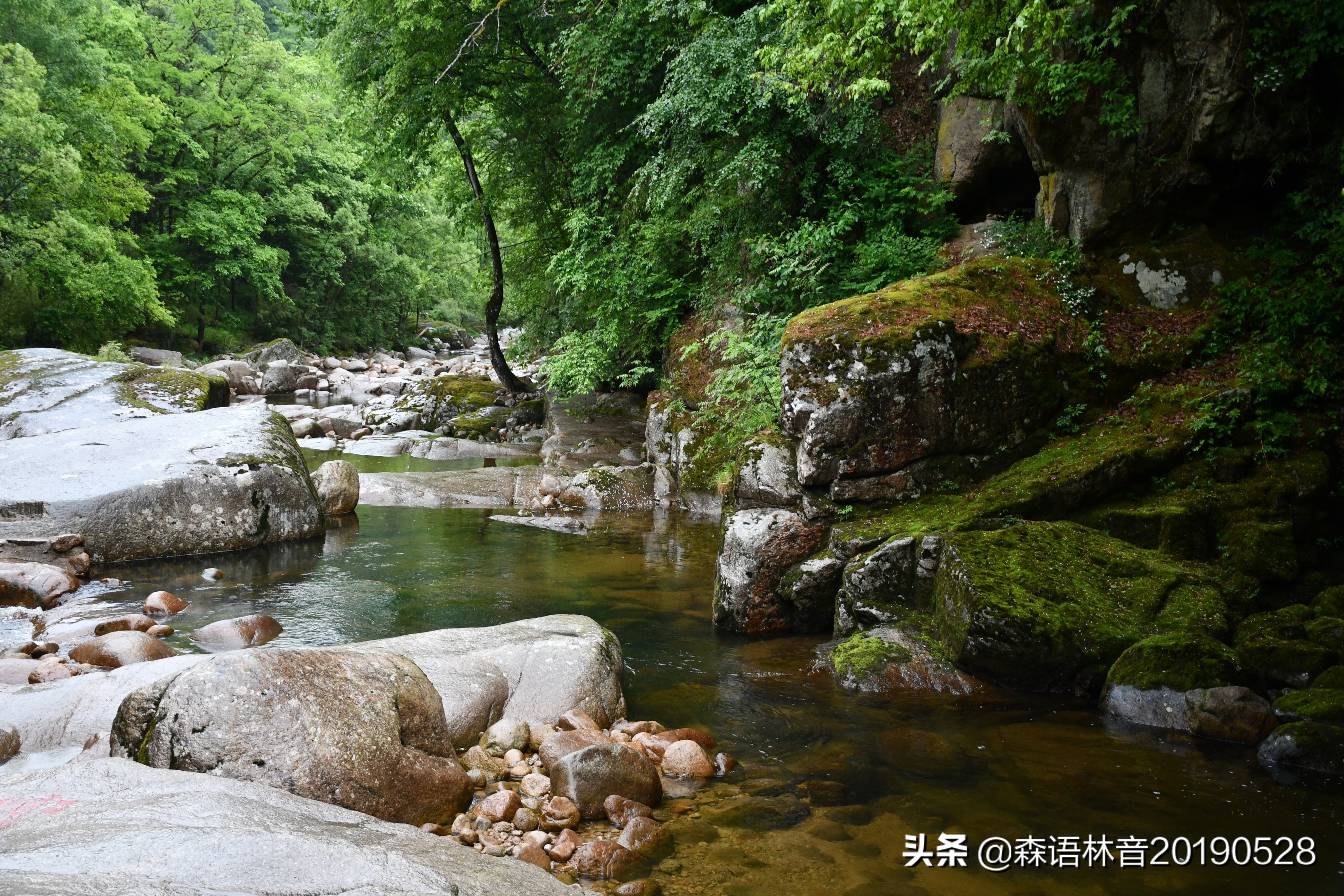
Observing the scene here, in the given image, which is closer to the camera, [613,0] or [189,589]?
[189,589]

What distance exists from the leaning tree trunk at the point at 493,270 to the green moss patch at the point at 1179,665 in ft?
58.2

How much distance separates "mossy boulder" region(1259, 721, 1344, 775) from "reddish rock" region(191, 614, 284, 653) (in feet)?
24.1

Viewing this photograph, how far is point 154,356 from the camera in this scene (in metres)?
26.3

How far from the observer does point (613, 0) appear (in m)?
14.8

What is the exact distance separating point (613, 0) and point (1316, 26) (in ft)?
36.5

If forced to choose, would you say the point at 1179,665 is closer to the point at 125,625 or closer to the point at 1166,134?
the point at 1166,134

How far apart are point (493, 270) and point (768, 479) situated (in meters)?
15.8

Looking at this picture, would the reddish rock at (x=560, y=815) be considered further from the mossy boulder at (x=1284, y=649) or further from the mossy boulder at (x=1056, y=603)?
the mossy boulder at (x=1284, y=649)

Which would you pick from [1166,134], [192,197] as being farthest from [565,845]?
[192,197]

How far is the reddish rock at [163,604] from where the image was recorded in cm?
743

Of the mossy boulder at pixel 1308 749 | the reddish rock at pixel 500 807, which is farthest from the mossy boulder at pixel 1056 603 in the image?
the reddish rock at pixel 500 807

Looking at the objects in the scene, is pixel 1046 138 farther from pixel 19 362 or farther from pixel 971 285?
pixel 19 362

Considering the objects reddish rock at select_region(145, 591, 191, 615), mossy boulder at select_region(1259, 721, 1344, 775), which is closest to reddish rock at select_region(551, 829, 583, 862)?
mossy boulder at select_region(1259, 721, 1344, 775)

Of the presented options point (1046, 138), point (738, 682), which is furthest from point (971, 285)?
point (738, 682)
